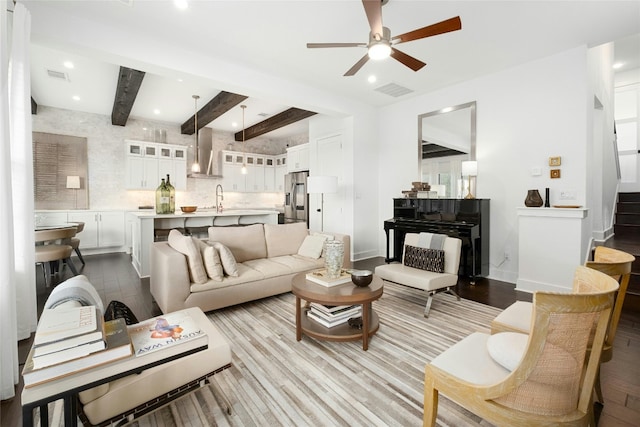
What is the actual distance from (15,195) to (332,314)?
261cm

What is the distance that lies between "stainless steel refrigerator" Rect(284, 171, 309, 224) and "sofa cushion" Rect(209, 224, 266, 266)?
3015mm

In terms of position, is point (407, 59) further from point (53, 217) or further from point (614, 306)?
point (53, 217)

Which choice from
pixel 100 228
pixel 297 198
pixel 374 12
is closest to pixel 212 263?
pixel 374 12

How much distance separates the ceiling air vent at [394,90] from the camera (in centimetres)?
464

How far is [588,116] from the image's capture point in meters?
3.48

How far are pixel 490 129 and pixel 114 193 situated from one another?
24.7 feet

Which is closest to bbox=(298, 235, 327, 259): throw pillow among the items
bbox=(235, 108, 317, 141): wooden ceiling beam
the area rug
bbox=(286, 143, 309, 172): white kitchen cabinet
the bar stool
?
the area rug

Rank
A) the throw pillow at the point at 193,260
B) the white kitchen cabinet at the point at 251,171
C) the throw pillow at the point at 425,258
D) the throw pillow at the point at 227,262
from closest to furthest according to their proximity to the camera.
→ the throw pillow at the point at 193,260, the throw pillow at the point at 227,262, the throw pillow at the point at 425,258, the white kitchen cabinet at the point at 251,171

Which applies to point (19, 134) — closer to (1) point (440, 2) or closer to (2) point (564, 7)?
(1) point (440, 2)

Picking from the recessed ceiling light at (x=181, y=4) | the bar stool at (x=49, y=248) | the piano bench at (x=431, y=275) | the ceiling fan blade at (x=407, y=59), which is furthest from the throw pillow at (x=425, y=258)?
the bar stool at (x=49, y=248)

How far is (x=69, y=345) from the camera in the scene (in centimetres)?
110

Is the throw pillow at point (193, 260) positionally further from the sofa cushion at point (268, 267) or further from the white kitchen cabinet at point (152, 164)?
the white kitchen cabinet at point (152, 164)

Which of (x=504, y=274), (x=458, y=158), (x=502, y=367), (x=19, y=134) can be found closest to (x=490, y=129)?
(x=458, y=158)

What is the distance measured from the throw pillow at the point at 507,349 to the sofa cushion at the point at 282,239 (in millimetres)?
A: 2895
